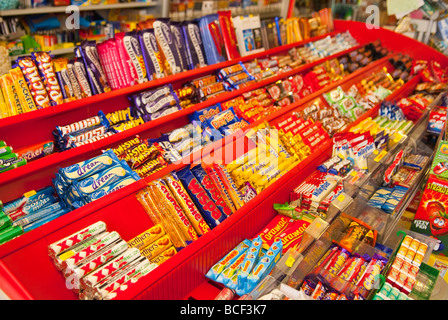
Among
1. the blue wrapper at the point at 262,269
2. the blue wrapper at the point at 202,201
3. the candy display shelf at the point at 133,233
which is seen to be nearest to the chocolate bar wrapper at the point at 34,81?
the candy display shelf at the point at 133,233

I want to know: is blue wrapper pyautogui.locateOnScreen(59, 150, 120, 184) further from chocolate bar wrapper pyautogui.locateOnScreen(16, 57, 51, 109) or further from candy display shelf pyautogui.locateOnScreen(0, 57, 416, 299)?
chocolate bar wrapper pyautogui.locateOnScreen(16, 57, 51, 109)

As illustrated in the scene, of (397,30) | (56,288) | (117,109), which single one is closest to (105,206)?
(56,288)

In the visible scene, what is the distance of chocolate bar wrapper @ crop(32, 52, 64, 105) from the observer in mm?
2076

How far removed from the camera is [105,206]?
1.66 meters

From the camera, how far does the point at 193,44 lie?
285 centimetres

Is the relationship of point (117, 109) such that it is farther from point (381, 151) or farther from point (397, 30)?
point (397, 30)

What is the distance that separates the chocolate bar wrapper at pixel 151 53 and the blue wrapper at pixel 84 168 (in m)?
0.98

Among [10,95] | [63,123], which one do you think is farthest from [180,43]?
[10,95]

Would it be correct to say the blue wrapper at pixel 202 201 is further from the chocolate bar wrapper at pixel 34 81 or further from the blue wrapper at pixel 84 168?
the chocolate bar wrapper at pixel 34 81

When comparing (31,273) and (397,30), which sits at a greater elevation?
(397,30)

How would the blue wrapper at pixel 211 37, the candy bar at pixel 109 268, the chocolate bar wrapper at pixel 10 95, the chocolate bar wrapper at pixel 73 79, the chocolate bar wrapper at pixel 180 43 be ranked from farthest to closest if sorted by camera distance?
the blue wrapper at pixel 211 37 → the chocolate bar wrapper at pixel 180 43 → the chocolate bar wrapper at pixel 73 79 → the chocolate bar wrapper at pixel 10 95 → the candy bar at pixel 109 268

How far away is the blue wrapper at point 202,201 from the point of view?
1.86 meters
